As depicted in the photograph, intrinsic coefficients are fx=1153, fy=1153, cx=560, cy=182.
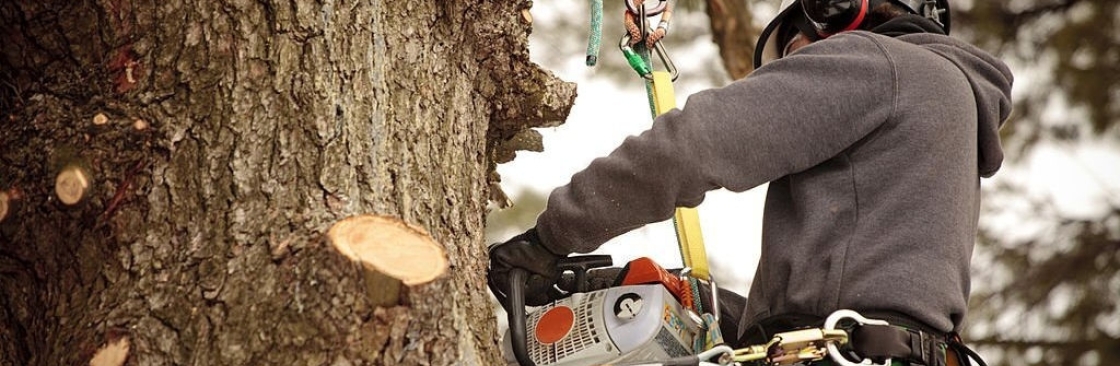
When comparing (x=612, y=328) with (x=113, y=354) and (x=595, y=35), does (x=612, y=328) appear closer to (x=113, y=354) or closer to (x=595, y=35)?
(x=595, y=35)

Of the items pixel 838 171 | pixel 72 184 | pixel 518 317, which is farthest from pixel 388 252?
pixel 838 171

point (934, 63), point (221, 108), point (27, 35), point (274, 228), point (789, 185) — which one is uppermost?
point (27, 35)

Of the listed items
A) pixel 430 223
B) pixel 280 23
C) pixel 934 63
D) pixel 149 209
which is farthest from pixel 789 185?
pixel 149 209

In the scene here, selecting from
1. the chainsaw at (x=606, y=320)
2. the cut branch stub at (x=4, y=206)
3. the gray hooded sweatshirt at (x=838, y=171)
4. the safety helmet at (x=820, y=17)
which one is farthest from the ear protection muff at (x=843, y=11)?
the cut branch stub at (x=4, y=206)

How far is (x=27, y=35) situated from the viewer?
1884 millimetres

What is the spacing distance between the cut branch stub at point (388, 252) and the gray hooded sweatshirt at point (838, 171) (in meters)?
0.56

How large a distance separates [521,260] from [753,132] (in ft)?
1.68

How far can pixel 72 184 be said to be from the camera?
173cm

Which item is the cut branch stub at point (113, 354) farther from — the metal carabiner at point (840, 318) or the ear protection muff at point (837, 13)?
the ear protection muff at point (837, 13)

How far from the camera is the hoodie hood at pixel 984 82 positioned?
2.13 meters

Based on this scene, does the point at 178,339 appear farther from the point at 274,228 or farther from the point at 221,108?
the point at 221,108

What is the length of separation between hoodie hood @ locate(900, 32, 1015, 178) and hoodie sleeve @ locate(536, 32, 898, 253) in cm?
19

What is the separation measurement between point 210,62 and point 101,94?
0.19m

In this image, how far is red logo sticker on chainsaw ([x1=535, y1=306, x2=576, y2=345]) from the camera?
2.15 meters
